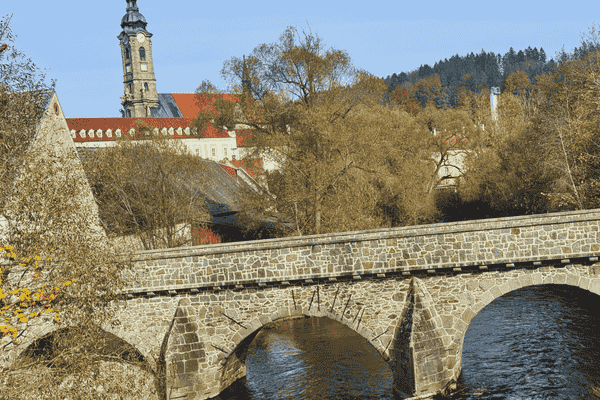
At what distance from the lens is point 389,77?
155875 mm

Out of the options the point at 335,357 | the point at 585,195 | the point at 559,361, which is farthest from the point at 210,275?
the point at 585,195

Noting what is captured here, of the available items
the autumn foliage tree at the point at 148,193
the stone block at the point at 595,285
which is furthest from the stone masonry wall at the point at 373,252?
the autumn foliage tree at the point at 148,193

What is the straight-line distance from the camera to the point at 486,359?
2112 centimetres

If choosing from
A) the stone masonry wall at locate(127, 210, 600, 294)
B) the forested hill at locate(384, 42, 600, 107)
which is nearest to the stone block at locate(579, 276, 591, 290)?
the stone masonry wall at locate(127, 210, 600, 294)

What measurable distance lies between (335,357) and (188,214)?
10768mm

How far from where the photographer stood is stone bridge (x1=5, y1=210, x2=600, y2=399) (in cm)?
1753

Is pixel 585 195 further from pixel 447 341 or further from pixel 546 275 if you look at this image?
pixel 447 341

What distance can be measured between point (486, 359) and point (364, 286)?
21.4 feet

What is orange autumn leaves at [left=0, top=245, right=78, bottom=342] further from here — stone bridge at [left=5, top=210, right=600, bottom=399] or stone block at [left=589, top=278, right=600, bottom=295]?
stone block at [left=589, top=278, right=600, bottom=295]

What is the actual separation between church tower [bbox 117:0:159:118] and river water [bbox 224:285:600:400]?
69.7m

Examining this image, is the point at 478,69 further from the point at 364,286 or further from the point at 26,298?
the point at 26,298

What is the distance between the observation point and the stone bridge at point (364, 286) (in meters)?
17.5

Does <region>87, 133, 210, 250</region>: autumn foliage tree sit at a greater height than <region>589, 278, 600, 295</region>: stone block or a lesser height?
greater

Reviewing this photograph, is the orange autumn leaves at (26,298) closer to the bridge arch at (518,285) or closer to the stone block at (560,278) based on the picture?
the bridge arch at (518,285)
